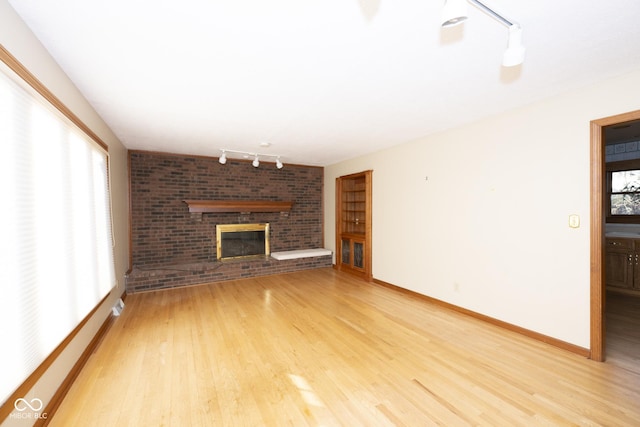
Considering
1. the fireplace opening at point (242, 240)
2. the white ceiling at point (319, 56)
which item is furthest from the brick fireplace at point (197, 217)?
the white ceiling at point (319, 56)

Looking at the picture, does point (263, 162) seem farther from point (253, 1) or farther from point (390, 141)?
point (253, 1)

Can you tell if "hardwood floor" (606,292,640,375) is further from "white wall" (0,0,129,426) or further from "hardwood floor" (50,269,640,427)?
"white wall" (0,0,129,426)

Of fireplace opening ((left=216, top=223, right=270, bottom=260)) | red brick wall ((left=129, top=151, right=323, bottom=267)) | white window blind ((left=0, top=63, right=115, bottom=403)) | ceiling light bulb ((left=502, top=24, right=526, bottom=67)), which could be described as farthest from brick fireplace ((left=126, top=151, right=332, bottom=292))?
ceiling light bulb ((left=502, top=24, right=526, bottom=67))

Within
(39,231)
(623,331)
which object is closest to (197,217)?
(39,231)

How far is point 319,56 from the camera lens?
5.86 feet

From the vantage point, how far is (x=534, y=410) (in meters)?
1.65

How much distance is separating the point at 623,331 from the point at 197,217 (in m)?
6.11

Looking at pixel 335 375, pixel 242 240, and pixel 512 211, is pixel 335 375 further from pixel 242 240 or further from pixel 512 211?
pixel 242 240

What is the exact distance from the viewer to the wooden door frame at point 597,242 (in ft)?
7.14

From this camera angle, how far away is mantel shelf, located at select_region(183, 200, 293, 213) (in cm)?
491

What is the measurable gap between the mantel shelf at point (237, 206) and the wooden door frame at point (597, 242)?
15.1 ft

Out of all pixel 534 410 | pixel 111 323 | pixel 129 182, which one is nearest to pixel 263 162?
Result: pixel 129 182

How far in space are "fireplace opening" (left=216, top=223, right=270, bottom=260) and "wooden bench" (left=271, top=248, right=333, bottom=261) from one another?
14.1 inches
